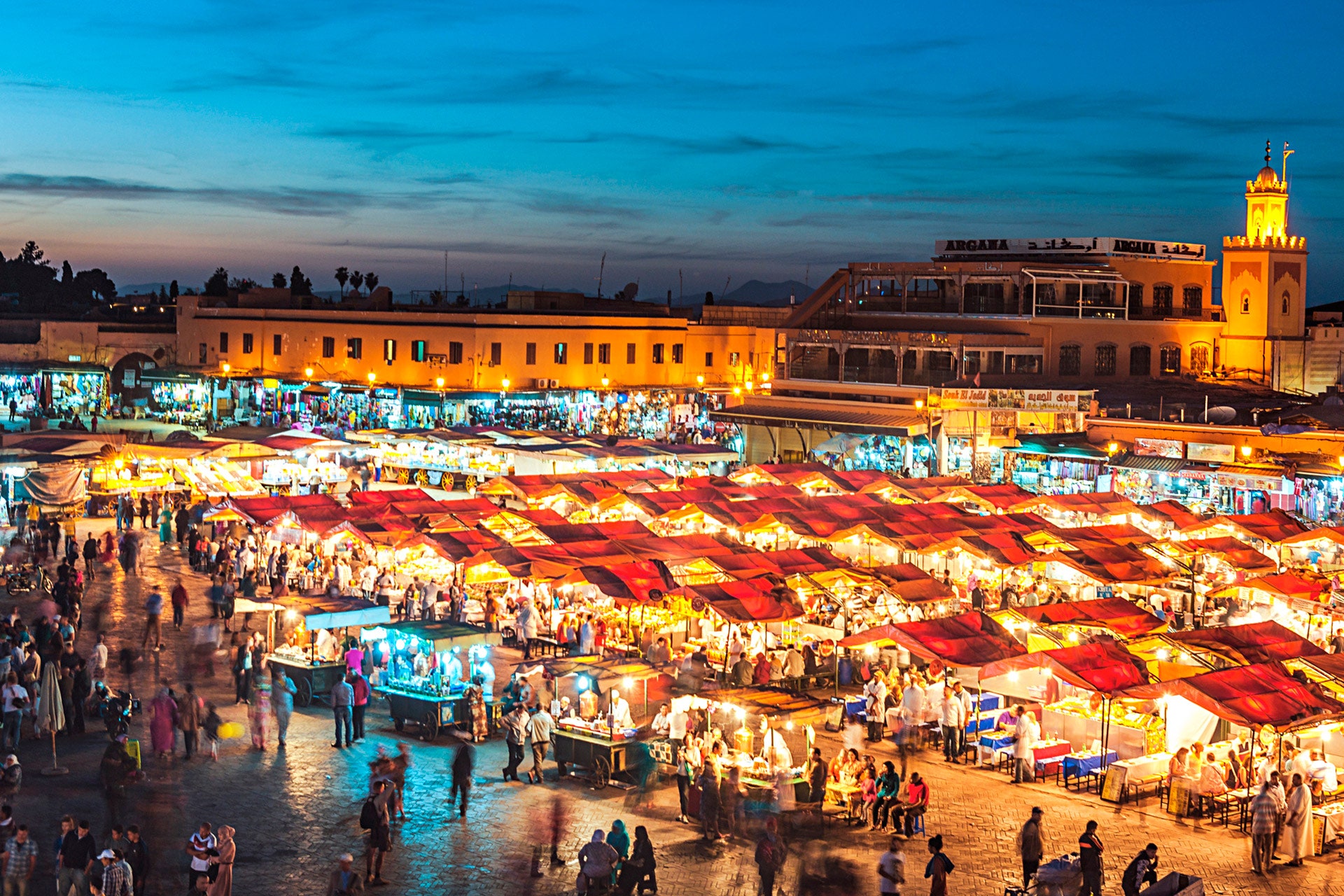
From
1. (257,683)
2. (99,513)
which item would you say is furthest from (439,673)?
(99,513)

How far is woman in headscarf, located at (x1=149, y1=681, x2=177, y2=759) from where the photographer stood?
16.8 metres

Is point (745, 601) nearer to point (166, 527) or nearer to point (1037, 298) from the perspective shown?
point (166, 527)

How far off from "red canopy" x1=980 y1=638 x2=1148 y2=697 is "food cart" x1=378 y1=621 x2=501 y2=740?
23.0ft

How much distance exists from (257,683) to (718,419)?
34993 millimetres

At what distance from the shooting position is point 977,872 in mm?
14070

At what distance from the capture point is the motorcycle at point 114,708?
17172 millimetres

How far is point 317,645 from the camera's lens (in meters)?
20.0

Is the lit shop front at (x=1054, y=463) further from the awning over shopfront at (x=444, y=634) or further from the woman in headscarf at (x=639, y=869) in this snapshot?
the woman in headscarf at (x=639, y=869)

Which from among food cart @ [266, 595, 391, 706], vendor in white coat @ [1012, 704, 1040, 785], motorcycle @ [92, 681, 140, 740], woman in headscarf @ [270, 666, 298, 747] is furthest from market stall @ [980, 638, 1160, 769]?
motorcycle @ [92, 681, 140, 740]

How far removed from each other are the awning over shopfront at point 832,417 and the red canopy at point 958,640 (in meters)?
26.1

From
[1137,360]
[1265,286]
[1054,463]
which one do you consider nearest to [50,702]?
[1054,463]

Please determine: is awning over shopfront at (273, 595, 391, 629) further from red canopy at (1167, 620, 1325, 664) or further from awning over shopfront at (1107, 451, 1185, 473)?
awning over shopfront at (1107, 451, 1185, 473)

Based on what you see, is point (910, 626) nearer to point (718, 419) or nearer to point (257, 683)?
point (257, 683)

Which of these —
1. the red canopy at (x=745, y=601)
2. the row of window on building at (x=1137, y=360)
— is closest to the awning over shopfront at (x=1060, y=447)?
the row of window on building at (x=1137, y=360)
